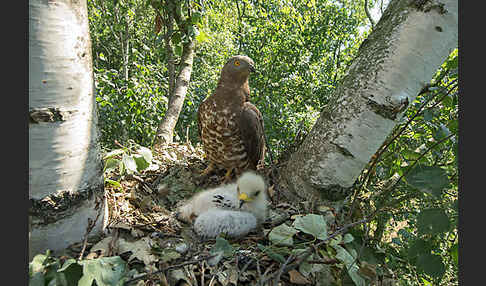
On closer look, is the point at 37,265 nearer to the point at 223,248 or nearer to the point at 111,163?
the point at 223,248

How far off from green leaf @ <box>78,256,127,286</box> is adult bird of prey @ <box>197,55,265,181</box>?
1.79 metres

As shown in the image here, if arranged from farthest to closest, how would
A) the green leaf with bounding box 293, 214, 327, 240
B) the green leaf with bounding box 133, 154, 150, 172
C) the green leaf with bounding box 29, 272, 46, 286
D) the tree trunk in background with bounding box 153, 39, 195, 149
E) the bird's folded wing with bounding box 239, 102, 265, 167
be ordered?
the tree trunk in background with bounding box 153, 39, 195, 149, the bird's folded wing with bounding box 239, 102, 265, 167, the green leaf with bounding box 133, 154, 150, 172, the green leaf with bounding box 293, 214, 327, 240, the green leaf with bounding box 29, 272, 46, 286

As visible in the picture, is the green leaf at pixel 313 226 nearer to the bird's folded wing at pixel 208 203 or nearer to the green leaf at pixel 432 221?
the green leaf at pixel 432 221

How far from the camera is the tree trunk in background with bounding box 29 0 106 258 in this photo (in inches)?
39.0

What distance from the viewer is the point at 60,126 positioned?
3.58 ft

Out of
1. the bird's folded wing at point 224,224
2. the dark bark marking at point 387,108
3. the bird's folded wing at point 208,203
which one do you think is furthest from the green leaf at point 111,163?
the dark bark marking at point 387,108

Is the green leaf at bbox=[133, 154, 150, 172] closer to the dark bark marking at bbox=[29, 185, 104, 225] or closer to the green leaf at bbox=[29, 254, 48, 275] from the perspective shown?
the dark bark marking at bbox=[29, 185, 104, 225]

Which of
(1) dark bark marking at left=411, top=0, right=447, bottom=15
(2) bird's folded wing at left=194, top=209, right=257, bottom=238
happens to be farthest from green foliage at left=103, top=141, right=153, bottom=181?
(1) dark bark marking at left=411, top=0, right=447, bottom=15

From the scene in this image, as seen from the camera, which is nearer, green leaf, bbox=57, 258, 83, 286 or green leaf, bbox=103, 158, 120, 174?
green leaf, bbox=57, 258, 83, 286

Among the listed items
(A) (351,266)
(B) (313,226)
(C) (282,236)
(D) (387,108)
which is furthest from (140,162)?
(D) (387,108)

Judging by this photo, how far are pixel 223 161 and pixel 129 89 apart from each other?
139 inches

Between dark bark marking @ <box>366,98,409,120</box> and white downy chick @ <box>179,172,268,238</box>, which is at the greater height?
dark bark marking @ <box>366,98,409,120</box>

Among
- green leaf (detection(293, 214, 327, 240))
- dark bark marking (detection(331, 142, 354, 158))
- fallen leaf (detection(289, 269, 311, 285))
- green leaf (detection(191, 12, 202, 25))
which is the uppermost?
green leaf (detection(191, 12, 202, 25))

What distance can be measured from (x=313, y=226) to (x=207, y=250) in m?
0.59
